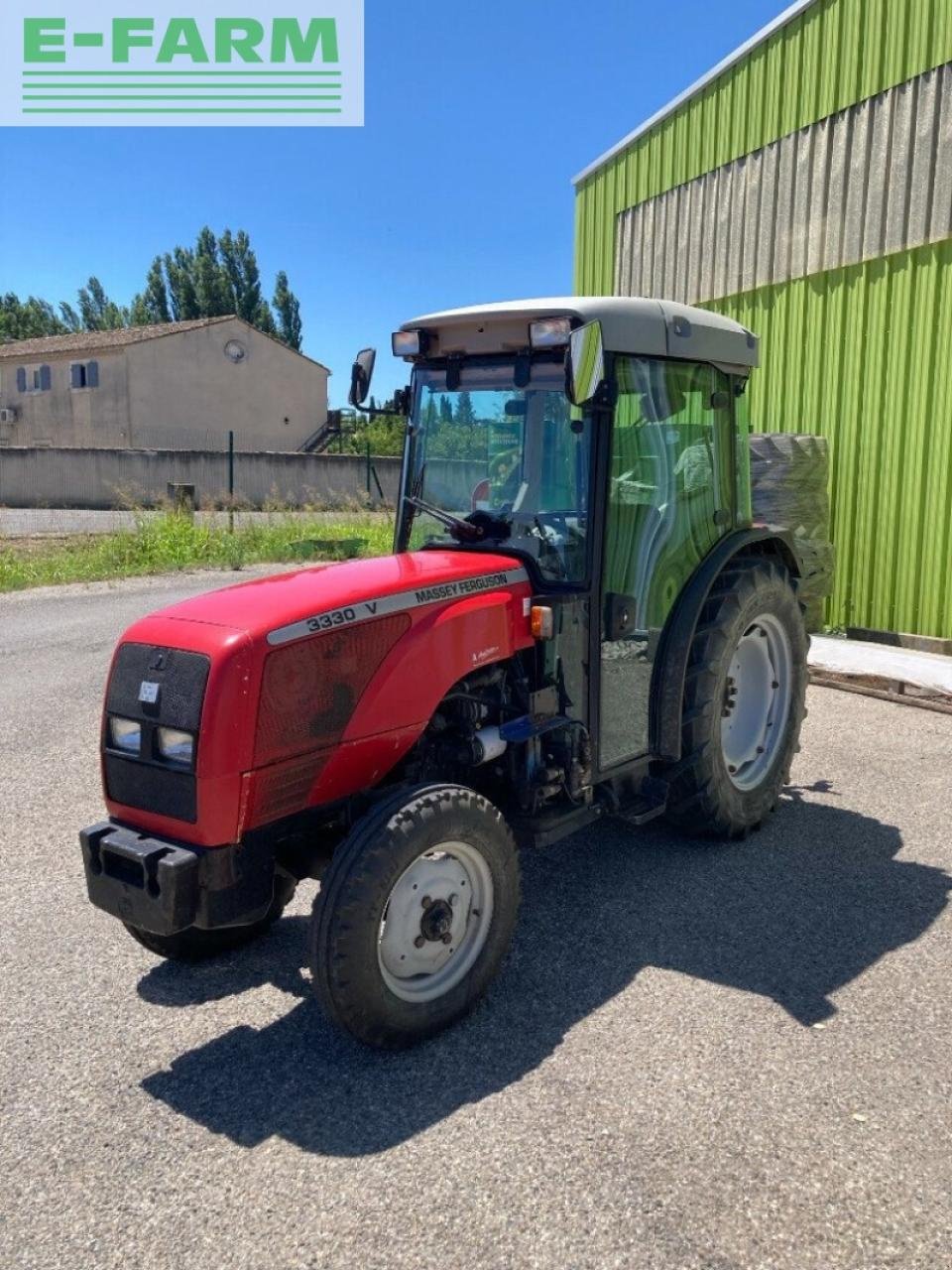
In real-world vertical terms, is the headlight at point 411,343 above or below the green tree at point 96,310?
below

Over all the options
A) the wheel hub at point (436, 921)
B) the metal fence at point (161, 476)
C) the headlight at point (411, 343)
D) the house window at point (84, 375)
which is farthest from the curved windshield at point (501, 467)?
the house window at point (84, 375)

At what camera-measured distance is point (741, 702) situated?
484 centimetres


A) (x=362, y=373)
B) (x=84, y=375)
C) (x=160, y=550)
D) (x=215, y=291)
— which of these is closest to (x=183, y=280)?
(x=215, y=291)

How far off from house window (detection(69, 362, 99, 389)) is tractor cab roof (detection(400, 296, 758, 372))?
35.2m

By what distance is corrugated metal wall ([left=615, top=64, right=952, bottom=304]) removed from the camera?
766cm

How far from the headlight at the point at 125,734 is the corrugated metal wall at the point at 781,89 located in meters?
7.75

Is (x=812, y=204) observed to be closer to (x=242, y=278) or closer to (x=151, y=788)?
(x=151, y=788)

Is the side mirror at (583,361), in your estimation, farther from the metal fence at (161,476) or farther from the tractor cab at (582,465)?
the metal fence at (161,476)

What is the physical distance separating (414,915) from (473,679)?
0.85m

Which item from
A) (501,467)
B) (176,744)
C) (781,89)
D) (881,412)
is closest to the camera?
(176,744)

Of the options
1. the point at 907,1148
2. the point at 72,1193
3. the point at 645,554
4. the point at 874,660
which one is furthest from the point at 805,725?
the point at 72,1193

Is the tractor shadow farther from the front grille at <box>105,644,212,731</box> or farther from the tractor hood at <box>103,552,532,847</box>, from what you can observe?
the front grille at <box>105,644,212,731</box>

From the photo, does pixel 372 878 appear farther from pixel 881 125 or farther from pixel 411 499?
pixel 881 125

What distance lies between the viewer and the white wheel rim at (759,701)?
475 cm
